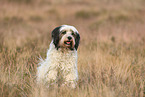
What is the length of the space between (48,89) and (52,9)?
47.6 feet

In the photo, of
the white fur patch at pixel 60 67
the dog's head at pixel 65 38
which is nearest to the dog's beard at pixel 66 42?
the dog's head at pixel 65 38

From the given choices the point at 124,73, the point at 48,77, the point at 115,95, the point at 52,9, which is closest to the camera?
the point at 115,95

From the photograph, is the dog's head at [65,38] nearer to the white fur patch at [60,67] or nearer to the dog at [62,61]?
the dog at [62,61]

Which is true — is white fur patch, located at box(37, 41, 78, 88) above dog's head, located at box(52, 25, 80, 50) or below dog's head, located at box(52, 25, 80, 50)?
below

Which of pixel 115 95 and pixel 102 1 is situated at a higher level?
pixel 102 1

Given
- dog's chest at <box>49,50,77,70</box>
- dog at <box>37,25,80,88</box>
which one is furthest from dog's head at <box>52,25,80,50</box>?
dog's chest at <box>49,50,77,70</box>

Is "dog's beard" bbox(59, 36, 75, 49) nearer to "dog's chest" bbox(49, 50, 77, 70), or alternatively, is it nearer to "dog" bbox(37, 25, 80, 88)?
"dog" bbox(37, 25, 80, 88)

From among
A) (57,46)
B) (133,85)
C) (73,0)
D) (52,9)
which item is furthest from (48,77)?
(73,0)

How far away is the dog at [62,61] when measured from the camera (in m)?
3.34

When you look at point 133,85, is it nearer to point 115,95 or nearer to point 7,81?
point 115,95

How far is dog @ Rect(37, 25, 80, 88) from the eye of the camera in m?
3.34

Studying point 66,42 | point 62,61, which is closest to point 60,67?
point 62,61

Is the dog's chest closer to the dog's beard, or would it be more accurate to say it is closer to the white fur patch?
the white fur patch

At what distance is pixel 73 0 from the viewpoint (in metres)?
21.1
